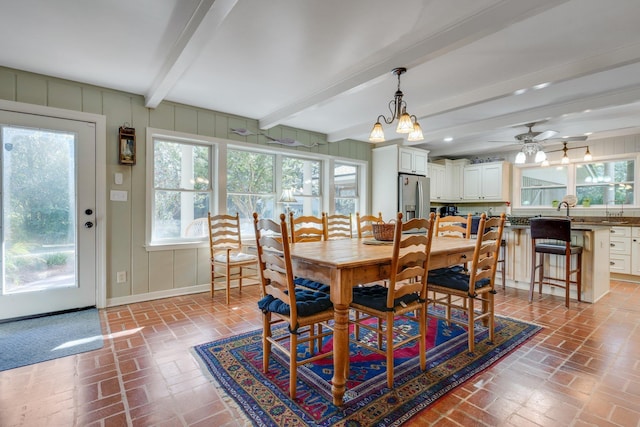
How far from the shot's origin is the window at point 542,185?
5926 millimetres

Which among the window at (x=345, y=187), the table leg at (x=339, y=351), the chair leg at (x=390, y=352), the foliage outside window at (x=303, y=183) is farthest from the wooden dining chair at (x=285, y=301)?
the window at (x=345, y=187)

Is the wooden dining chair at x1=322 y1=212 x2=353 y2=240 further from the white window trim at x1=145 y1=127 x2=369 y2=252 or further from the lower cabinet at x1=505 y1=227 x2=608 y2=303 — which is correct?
the lower cabinet at x1=505 y1=227 x2=608 y2=303

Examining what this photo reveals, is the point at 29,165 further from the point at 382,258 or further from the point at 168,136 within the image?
the point at 382,258

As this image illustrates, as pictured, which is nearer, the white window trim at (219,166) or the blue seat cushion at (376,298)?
the blue seat cushion at (376,298)

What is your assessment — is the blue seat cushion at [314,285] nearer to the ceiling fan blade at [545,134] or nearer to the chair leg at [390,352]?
the chair leg at [390,352]

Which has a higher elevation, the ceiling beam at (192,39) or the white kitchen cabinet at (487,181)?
the ceiling beam at (192,39)

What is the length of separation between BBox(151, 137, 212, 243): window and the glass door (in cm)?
65

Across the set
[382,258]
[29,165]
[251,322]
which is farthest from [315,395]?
[29,165]

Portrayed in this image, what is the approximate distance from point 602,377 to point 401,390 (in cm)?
133

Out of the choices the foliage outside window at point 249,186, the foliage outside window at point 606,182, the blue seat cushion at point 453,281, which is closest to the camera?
the blue seat cushion at point 453,281

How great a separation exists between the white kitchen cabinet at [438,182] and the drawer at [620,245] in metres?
2.76

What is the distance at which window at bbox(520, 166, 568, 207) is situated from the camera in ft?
19.4

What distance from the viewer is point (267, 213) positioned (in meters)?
4.70

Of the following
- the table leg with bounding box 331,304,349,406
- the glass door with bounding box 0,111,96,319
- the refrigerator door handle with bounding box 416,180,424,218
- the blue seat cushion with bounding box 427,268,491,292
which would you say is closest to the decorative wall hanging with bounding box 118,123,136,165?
the glass door with bounding box 0,111,96,319
